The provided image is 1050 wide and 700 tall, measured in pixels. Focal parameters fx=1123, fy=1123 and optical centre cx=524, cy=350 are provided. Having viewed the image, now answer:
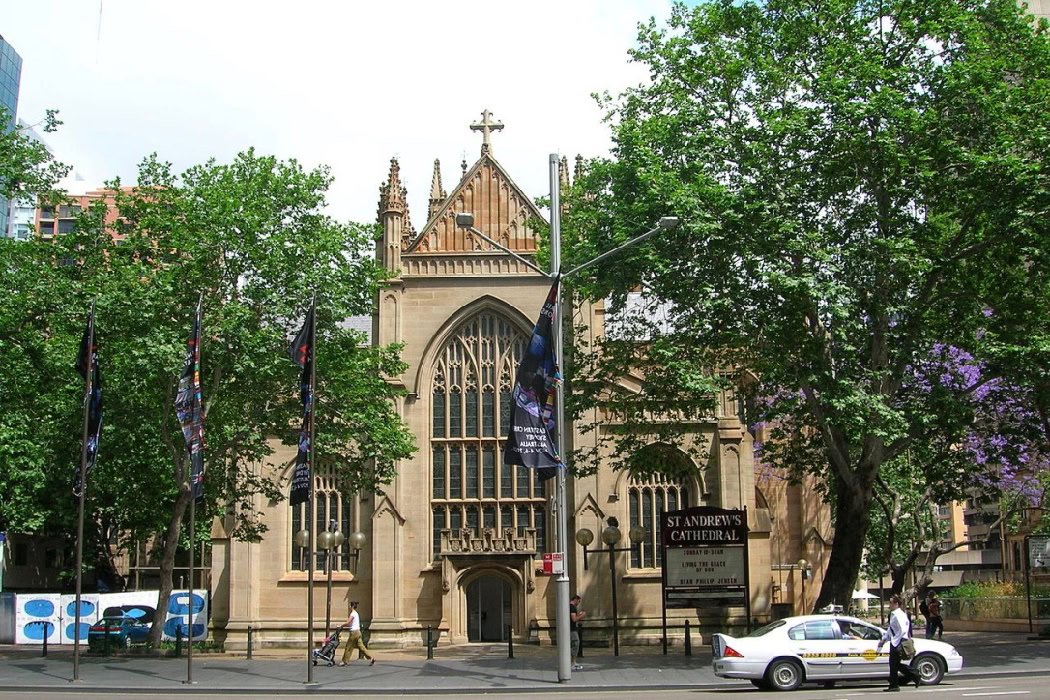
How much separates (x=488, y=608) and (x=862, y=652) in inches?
846

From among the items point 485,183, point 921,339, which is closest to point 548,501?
point 485,183

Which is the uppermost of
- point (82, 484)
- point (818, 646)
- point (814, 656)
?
point (82, 484)

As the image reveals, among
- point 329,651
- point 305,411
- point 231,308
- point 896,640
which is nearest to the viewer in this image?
point 896,640

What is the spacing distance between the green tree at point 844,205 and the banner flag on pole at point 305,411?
6819mm

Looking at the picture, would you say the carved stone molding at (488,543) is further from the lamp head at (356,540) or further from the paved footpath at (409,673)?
the paved footpath at (409,673)

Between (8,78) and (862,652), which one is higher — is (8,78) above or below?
above

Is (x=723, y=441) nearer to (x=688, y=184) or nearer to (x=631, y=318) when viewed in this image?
(x=631, y=318)

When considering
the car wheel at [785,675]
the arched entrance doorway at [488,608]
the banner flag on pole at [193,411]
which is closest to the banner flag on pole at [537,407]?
the car wheel at [785,675]

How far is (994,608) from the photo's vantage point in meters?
41.8

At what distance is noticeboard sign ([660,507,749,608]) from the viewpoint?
2958 centimetres

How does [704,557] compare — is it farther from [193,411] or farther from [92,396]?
[92,396]

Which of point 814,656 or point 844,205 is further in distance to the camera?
point 844,205

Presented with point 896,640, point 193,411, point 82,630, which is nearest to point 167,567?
point 193,411

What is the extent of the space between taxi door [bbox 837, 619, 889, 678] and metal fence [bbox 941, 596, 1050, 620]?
18.9 metres
